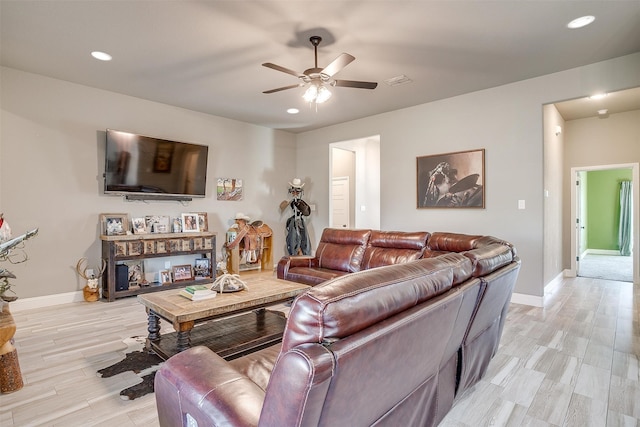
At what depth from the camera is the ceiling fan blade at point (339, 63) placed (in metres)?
2.60

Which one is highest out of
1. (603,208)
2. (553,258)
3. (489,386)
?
(603,208)

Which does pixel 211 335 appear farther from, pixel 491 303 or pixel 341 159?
pixel 341 159

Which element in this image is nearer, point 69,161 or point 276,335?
point 276,335

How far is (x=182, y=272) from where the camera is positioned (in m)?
4.96

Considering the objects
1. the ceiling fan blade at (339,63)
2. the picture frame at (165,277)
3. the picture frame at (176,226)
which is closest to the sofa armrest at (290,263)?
the picture frame at (165,277)

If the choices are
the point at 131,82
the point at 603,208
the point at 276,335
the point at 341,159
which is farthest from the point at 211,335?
the point at 603,208

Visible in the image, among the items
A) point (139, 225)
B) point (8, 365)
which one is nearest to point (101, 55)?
point (139, 225)

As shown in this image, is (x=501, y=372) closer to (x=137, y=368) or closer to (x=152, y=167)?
(x=137, y=368)

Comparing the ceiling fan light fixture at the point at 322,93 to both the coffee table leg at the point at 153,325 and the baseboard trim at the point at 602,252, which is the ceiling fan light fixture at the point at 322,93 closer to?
the coffee table leg at the point at 153,325

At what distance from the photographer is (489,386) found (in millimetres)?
2176

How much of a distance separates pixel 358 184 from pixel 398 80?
135 inches

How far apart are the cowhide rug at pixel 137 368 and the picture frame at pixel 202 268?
7.46 ft

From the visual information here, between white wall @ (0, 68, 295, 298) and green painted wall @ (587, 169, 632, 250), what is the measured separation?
944cm

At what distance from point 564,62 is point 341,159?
14.8 ft
